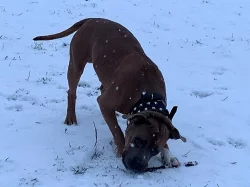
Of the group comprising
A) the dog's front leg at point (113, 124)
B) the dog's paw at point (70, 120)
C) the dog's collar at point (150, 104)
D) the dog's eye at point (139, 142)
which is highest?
the dog's collar at point (150, 104)

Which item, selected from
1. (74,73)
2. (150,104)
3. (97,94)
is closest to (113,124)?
(150,104)

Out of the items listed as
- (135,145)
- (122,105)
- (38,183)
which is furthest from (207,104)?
(38,183)

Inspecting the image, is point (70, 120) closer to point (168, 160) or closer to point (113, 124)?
point (113, 124)

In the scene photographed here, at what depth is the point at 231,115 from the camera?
19.4ft

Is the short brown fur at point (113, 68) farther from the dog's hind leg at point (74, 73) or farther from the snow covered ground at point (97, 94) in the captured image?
the snow covered ground at point (97, 94)

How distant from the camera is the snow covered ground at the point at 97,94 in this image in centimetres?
434

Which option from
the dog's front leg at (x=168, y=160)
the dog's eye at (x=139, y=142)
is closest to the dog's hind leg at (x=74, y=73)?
the dog's front leg at (x=168, y=160)

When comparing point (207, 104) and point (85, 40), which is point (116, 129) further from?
point (207, 104)

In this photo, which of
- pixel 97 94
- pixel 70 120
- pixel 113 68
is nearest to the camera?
pixel 113 68

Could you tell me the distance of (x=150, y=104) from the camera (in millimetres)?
4188

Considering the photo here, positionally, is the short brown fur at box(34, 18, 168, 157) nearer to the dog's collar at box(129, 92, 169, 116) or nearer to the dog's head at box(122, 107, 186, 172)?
the dog's collar at box(129, 92, 169, 116)

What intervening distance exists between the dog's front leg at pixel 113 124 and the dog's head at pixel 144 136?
0.64 m

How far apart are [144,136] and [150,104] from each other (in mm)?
484

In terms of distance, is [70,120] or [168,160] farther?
[70,120]
